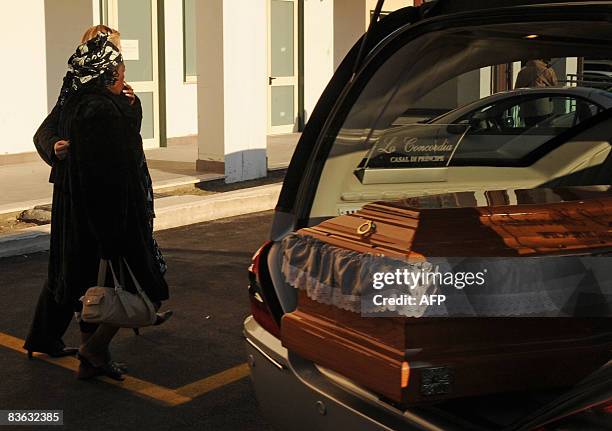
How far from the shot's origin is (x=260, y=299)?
13.0 feet

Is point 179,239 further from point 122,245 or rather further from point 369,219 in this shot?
point 369,219

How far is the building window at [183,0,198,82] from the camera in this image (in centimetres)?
1650

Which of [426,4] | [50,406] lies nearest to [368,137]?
[426,4]

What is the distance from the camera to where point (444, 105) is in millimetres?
5840

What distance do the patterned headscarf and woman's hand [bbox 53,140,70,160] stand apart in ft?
1.01

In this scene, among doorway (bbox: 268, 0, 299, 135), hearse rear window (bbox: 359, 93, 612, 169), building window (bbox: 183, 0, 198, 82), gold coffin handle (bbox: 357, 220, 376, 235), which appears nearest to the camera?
gold coffin handle (bbox: 357, 220, 376, 235)

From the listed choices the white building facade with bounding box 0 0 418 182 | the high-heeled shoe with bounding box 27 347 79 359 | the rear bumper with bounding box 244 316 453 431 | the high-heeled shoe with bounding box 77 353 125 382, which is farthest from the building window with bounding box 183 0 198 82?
the rear bumper with bounding box 244 316 453 431

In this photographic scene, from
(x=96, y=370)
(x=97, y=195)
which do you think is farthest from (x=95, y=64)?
(x=96, y=370)

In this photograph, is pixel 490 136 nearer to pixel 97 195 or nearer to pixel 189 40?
pixel 97 195

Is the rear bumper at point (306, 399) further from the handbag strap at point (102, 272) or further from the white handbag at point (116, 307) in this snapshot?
the handbag strap at point (102, 272)

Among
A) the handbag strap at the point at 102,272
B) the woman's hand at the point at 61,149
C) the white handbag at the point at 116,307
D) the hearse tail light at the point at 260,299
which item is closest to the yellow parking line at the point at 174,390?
the white handbag at the point at 116,307

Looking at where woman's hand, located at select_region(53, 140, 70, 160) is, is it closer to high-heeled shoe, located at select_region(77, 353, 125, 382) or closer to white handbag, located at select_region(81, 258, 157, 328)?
white handbag, located at select_region(81, 258, 157, 328)

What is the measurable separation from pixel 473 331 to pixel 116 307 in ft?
8.40

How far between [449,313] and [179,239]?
23.1 ft
